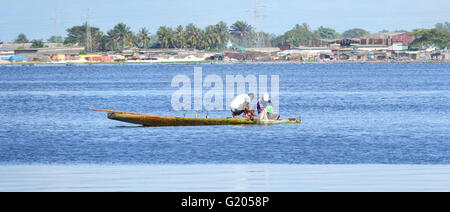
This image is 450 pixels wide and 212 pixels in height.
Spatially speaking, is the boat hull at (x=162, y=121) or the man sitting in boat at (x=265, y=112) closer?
the man sitting in boat at (x=265, y=112)

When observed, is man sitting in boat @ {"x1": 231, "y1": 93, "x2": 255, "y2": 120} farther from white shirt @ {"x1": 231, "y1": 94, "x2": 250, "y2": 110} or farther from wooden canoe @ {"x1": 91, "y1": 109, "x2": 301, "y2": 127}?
wooden canoe @ {"x1": 91, "y1": 109, "x2": 301, "y2": 127}

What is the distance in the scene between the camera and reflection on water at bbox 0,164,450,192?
2138cm

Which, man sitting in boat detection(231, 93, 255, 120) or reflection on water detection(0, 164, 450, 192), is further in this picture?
man sitting in boat detection(231, 93, 255, 120)

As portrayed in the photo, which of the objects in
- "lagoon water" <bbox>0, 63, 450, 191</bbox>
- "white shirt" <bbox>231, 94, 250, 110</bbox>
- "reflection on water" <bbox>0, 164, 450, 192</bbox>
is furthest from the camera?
"white shirt" <bbox>231, 94, 250, 110</bbox>

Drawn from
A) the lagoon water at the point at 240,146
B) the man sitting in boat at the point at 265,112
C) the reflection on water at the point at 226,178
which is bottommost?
the lagoon water at the point at 240,146

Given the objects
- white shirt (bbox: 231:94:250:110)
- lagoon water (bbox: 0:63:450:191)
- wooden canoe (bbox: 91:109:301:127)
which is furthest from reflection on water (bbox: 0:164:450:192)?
wooden canoe (bbox: 91:109:301:127)

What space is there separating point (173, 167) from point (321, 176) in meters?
5.26

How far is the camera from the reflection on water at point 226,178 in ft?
70.1

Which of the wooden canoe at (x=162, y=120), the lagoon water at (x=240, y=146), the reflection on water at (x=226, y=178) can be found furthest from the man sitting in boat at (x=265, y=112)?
the reflection on water at (x=226, y=178)

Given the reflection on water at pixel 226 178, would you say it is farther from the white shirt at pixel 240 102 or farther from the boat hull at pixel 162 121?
the boat hull at pixel 162 121

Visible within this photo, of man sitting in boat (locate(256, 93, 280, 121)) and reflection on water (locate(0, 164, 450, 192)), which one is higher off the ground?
man sitting in boat (locate(256, 93, 280, 121))

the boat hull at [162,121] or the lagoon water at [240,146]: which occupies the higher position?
the boat hull at [162,121]
